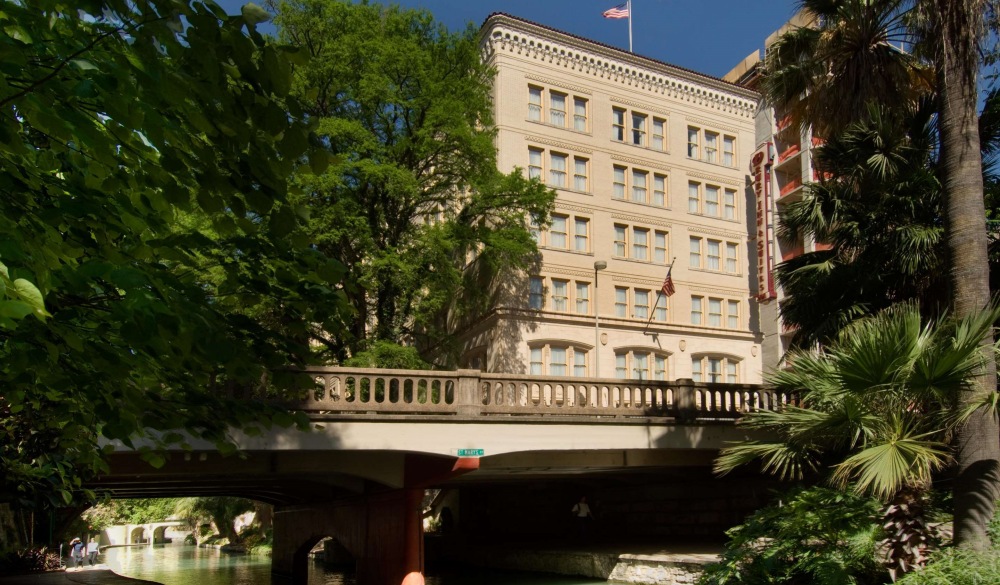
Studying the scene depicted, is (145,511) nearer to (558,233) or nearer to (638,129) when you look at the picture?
(558,233)

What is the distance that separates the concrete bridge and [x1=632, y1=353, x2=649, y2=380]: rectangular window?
59.3ft

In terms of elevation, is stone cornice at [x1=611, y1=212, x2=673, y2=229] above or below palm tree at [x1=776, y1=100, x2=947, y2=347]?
above

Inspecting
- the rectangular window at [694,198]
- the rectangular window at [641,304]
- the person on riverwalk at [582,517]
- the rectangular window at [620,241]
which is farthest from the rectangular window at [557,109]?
the person on riverwalk at [582,517]

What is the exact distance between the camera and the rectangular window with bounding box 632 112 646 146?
44125 millimetres

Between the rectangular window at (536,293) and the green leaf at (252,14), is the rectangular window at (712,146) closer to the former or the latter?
the rectangular window at (536,293)

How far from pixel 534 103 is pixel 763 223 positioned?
13.6 metres

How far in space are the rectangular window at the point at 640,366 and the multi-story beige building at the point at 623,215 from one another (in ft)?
0.26

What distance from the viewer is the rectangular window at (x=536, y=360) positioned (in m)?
39.2

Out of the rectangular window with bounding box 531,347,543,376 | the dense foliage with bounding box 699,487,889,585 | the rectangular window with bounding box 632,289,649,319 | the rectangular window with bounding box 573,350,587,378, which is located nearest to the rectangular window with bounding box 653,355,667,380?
the rectangular window with bounding box 632,289,649,319

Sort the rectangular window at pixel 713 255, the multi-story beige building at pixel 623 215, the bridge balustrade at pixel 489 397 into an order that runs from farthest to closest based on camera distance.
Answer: the rectangular window at pixel 713 255
the multi-story beige building at pixel 623 215
the bridge balustrade at pixel 489 397

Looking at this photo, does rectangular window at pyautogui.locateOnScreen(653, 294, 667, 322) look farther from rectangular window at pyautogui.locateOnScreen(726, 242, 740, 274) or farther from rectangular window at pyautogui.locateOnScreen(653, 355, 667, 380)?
rectangular window at pyautogui.locateOnScreen(726, 242, 740, 274)

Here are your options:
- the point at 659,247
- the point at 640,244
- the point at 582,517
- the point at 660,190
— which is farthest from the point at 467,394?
the point at 660,190

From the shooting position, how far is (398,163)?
3139cm

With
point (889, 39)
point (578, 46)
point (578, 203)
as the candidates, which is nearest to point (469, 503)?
point (578, 203)
